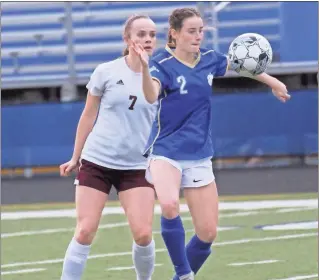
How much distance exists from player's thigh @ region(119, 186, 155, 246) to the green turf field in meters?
1.39

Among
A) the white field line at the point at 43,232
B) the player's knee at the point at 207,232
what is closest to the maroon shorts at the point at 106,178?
the player's knee at the point at 207,232

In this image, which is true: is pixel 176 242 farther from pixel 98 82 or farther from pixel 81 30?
pixel 81 30

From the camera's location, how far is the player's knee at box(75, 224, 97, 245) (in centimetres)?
629

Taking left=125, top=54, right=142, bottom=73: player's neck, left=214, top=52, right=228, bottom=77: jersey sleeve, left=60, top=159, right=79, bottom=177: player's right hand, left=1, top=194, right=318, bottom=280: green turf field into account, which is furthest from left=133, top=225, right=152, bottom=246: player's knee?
left=1, top=194, right=318, bottom=280: green turf field

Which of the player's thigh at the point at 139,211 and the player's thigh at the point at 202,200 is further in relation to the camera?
the player's thigh at the point at 202,200

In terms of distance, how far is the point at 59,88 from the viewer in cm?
1842

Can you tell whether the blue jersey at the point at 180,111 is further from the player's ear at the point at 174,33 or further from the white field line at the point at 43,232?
the white field line at the point at 43,232

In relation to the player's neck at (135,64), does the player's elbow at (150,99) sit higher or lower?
lower

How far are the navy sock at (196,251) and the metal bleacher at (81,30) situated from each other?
39.2 feet

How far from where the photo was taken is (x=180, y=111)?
6492 mm

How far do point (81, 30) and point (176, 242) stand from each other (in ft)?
45.0

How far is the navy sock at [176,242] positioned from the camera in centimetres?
652

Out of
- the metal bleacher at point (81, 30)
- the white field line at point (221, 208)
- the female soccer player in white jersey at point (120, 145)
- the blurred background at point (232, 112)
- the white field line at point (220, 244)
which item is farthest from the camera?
the metal bleacher at point (81, 30)

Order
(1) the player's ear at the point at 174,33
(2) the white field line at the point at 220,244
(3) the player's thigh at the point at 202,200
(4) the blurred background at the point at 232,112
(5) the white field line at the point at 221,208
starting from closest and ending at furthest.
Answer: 1. (3) the player's thigh at the point at 202,200
2. (1) the player's ear at the point at 174,33
3. (2) the white field line at the point at 220,244
4. (5) the white field line at the point at 221,208
5. (4) the blurred background at the point at 232,112
